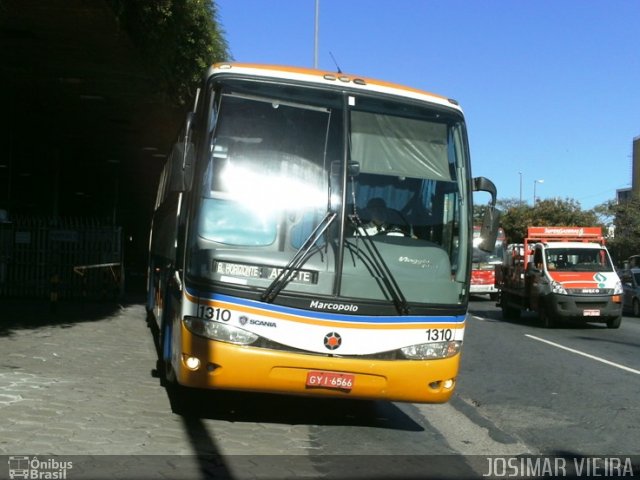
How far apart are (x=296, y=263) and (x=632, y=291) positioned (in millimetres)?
21455

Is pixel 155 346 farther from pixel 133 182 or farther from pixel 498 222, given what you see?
pixel 133 182

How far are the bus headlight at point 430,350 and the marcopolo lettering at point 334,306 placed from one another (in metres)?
0.62

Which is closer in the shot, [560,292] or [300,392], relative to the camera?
[300,392]

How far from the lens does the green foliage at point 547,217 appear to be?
175ft

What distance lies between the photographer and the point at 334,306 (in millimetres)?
6516

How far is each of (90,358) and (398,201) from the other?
5.52 meters

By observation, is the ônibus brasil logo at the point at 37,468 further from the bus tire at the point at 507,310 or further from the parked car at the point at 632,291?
the parked car at the point at 632,291

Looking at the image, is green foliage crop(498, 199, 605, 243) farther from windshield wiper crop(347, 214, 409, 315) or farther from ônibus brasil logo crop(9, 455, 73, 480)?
ônibus brasil logo crop(9, 455, 73, 480)

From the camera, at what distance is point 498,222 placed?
7.51 meters

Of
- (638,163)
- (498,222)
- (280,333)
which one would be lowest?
(280,333)

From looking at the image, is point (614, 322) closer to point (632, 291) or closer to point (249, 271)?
point (632, 291)

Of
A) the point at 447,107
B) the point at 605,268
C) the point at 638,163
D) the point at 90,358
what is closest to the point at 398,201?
the point at 447,107

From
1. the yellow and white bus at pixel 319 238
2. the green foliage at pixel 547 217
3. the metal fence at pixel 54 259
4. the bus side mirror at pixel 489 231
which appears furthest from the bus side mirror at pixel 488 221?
the green foliage at pixel 547 217

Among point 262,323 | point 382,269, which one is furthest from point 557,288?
point 262,323
